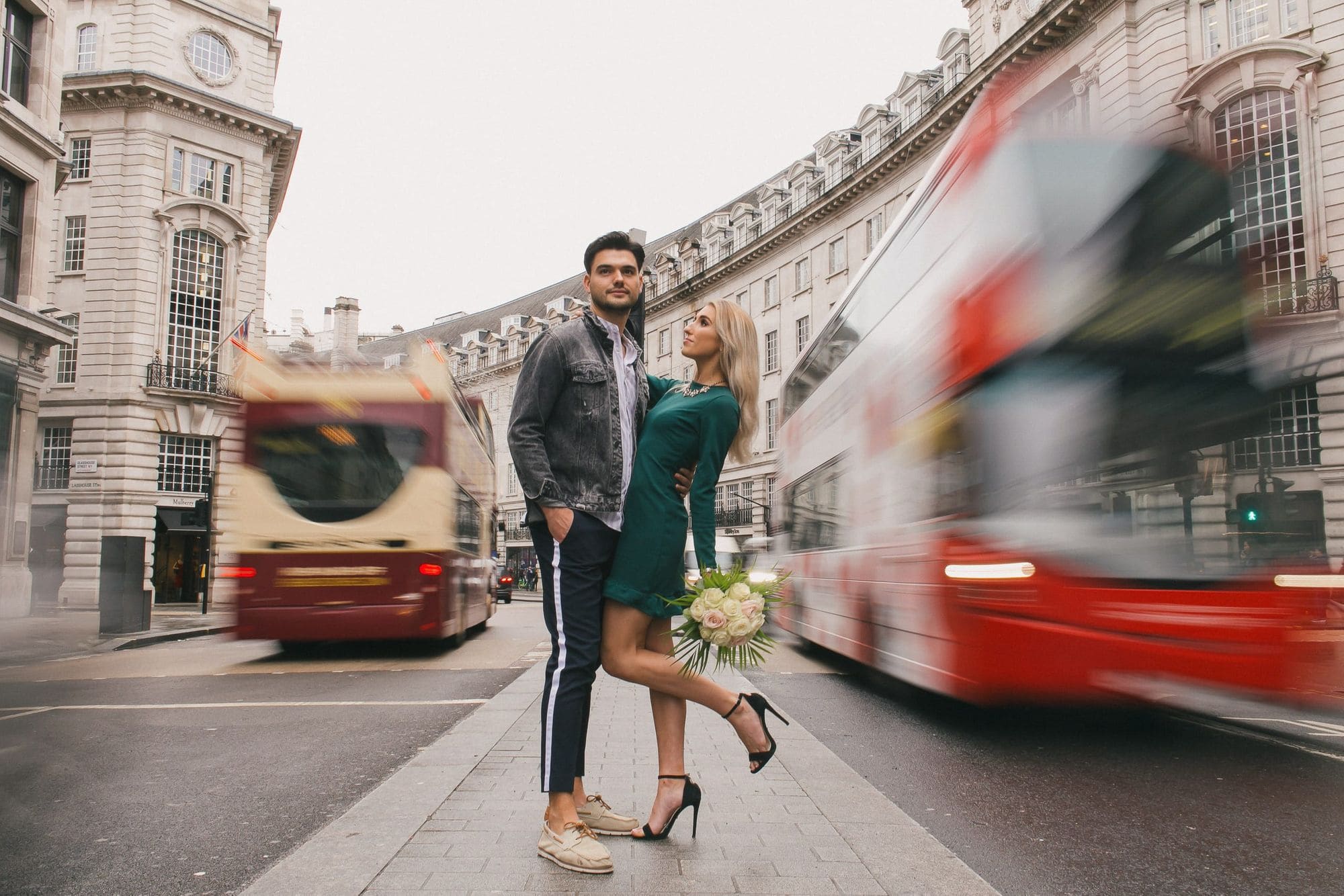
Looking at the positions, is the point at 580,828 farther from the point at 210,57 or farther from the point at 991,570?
the point at 210,57

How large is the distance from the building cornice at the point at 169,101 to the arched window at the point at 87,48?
1.08 metres

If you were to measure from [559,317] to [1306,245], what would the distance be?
169 feet

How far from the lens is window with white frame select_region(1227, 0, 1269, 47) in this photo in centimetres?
2361

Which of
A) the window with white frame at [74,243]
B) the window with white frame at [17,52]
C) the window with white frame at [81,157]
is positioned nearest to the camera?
the window with white frame at [17,52]

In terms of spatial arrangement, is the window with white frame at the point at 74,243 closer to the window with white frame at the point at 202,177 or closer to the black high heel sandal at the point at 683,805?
the window with white frame at the point at 202,177

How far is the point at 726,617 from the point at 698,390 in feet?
2.71

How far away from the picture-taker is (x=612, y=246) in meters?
3.65

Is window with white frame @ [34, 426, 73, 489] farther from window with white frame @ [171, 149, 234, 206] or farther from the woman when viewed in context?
the woman

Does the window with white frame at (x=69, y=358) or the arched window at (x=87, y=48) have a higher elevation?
the arched window at (x=87, y=48)

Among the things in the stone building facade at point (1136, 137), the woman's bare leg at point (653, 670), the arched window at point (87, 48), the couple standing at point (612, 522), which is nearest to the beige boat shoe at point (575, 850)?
the couple standing at point (612, 522)

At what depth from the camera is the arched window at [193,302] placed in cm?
3228

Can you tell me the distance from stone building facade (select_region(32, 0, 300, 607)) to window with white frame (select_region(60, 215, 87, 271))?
5cm

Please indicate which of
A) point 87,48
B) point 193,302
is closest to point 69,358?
point 193,302

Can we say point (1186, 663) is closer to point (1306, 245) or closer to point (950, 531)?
point (950, 531)
